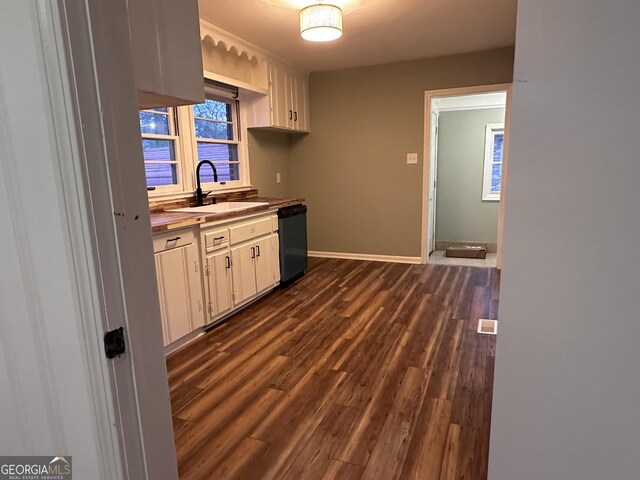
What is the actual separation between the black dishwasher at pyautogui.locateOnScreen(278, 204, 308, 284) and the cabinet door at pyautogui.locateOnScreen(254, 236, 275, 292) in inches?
8.6

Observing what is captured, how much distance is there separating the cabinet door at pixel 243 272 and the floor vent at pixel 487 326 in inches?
77.5

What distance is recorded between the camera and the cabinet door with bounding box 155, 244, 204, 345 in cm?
249

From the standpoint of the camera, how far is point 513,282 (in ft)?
3.02

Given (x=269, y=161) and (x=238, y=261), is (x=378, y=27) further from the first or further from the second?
(x=238, y=261)

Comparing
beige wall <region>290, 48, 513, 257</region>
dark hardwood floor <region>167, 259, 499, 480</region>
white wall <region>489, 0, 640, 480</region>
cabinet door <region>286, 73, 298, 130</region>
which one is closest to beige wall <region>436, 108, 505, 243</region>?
beige wall <region>290, 48, 513, 257</region>

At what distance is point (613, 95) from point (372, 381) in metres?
2.00

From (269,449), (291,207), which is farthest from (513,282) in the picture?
(291,207)

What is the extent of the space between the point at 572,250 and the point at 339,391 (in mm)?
1732

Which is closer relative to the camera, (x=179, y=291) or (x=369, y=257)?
(x=179, y=291)

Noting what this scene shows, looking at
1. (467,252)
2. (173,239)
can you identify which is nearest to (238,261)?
(173,239)

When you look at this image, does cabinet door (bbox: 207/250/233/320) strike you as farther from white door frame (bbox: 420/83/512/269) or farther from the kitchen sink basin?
white door frame (bbox: 420/83/512/269)

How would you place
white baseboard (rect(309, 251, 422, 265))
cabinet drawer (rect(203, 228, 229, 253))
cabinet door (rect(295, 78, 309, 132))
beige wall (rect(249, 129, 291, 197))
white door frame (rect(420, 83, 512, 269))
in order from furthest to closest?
white baseboard (rect(309, 251, 422, 265))
cabinet door (rect(295, 78, 309, 132))
beige wall (rect(249, 129, 291, 197))
white door frame (rect(420, 83, 512, 269))
cabinet drawer (rect(203, 228, 229, 253))

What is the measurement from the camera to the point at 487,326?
300 cm

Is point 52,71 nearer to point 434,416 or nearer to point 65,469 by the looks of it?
point 65,469
